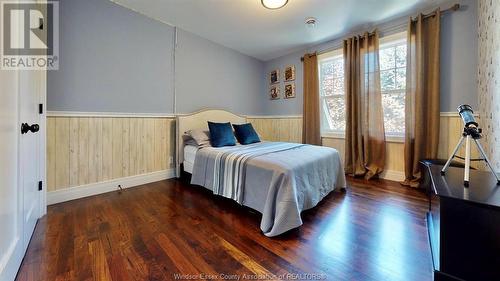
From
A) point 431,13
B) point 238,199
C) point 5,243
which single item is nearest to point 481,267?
point 238,199

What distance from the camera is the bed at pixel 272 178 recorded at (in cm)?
164

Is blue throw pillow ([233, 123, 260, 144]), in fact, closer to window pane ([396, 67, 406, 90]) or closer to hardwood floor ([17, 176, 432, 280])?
hardwood floor ([17, 176, 432, 280])

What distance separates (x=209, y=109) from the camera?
364cm

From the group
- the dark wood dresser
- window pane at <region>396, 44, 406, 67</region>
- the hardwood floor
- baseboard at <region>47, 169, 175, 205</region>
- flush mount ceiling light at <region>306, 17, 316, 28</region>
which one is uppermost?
flush mount ceiling light at <region>306, 17, 316, 28</region>

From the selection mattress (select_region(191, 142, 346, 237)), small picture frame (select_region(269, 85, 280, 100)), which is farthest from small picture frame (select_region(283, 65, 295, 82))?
mattress (select_region(191, 142, 346, 237))

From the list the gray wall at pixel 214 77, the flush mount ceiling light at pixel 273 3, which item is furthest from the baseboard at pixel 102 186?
the flush mount ceiling light at pixel 273 3

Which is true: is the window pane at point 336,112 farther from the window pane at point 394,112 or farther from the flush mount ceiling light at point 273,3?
the flush mount ceiling light at point 273,3

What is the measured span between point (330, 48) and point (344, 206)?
2.83 metres

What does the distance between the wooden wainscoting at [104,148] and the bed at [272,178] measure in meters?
0.60

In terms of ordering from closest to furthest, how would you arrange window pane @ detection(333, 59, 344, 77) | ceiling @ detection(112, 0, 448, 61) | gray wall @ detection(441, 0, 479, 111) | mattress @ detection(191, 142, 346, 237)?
mattress @ detection(191, 142, 346, 237) < gray wall @ detection(441, 0, 479, 111) < ceiling @ detection(112, 0, 448, 61) < window pane @ detection(333, 59, 344, 77)

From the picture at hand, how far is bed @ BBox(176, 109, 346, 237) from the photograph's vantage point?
1.64m

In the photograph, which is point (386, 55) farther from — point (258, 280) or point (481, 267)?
point (258, 280)

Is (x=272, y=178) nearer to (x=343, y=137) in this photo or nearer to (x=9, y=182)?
(x=9, y=182)

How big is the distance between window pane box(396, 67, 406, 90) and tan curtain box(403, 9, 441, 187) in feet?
0.46
